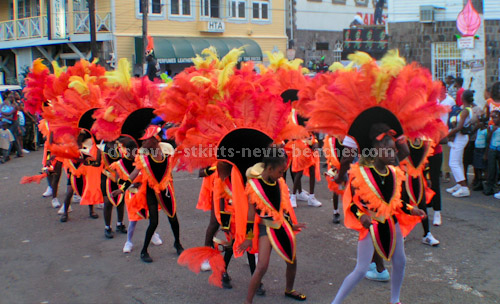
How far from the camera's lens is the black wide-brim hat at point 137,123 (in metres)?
6.39

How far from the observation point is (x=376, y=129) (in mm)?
4691

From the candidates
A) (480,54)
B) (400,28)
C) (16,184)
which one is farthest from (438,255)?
(400,28)

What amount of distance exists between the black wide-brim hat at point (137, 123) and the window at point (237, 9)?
90.3ft

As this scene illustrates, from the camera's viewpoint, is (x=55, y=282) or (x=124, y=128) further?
(x=124, y=128)

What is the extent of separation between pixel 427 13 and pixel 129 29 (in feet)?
49.9

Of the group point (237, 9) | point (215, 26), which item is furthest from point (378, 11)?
point (215, 26)

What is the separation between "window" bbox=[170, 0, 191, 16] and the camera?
30.2 m

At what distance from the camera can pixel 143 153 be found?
6336mm

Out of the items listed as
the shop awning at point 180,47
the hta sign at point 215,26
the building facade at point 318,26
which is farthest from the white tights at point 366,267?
the building facade at point 318,26

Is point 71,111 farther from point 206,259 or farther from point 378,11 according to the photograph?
point 378,11

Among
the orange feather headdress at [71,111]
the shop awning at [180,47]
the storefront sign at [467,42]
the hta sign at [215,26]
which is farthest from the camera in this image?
the hta sign at [215,26]

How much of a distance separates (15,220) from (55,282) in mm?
3213

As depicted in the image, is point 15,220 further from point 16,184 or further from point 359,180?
point 359,180

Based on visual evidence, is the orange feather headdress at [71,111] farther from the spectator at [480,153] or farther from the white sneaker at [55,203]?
the spectator at [480,153]
